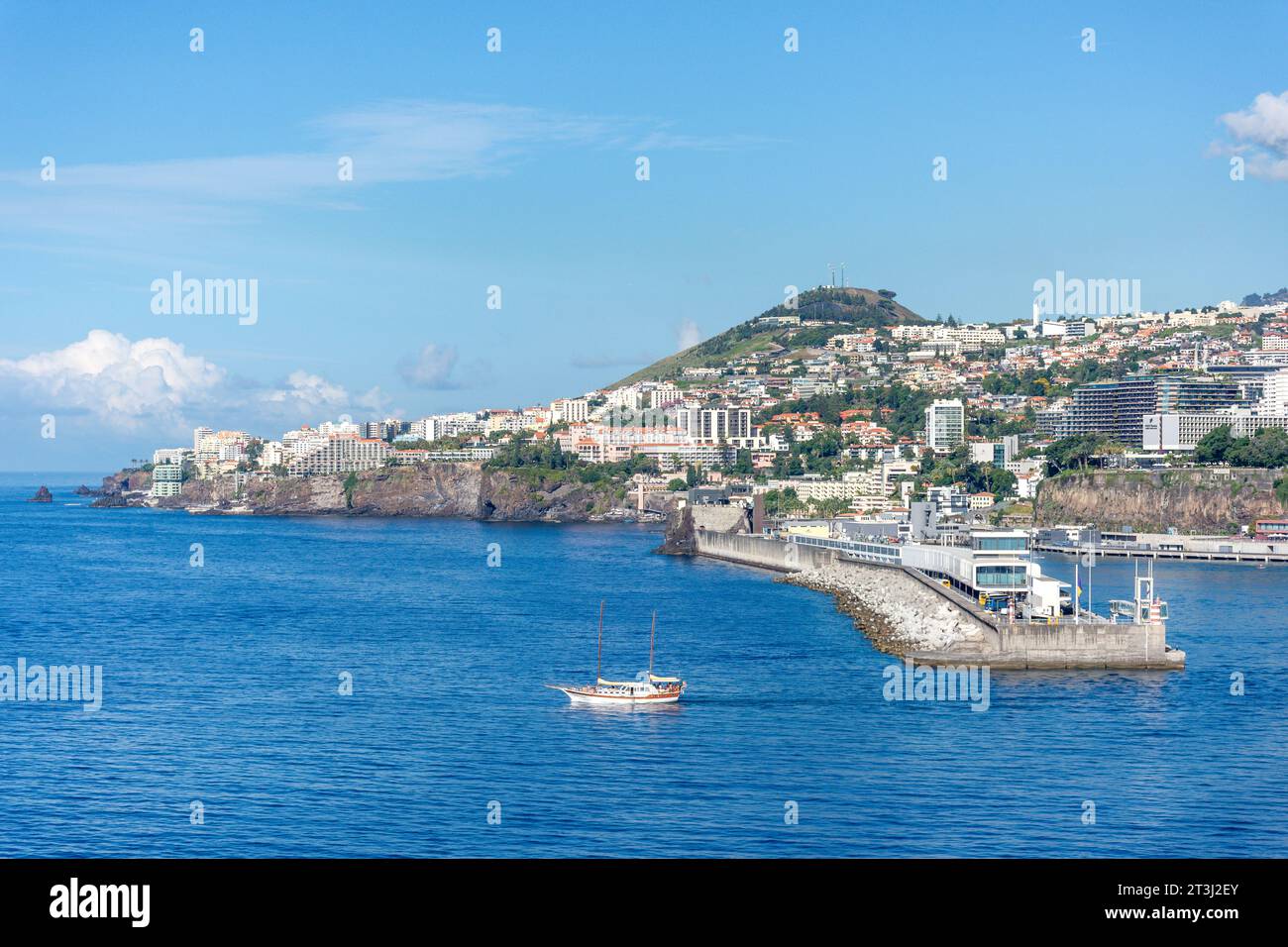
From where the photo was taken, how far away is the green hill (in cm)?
17400

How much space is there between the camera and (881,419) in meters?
124

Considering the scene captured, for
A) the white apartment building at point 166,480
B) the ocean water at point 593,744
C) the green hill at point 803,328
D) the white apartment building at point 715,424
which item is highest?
the green hill at point 803,328

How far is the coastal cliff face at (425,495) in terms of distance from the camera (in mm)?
104312

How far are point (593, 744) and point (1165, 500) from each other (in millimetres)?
63485

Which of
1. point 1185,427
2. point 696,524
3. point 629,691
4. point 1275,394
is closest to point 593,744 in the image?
point 629,691

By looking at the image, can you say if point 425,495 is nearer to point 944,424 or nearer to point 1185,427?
point 944,424

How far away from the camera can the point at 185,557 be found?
208 feet

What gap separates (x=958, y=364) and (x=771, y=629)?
11176cm

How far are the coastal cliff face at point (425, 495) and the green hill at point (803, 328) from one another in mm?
58353

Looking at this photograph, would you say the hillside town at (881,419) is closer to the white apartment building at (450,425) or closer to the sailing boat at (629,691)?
the white apartment building at (450,425)

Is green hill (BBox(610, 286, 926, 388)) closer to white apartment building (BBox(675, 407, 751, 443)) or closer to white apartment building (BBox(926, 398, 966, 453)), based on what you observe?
white apartment building (BBox(675, 407, 751, 443))

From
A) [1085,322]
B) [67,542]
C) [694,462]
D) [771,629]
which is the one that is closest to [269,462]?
[694,462]

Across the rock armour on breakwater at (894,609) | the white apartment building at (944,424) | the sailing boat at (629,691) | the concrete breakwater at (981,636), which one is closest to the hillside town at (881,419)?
the white apartment building at (944,424)
